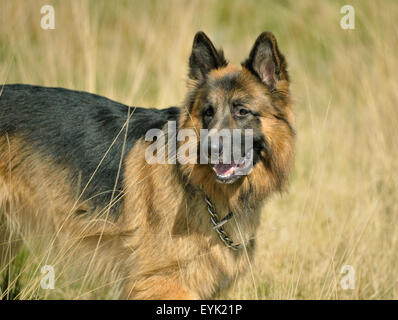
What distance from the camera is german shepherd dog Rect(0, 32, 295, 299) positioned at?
382 centimetres

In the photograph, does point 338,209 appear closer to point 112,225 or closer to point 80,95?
point 112,225

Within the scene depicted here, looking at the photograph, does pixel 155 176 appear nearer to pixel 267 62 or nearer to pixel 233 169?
pixel 233 169

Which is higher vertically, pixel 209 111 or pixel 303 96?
pixel 303 96

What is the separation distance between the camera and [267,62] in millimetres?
3885

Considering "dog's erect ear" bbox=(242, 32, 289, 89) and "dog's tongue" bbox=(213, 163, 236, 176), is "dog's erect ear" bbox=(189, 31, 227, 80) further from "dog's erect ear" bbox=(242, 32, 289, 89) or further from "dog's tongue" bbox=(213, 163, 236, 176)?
"dog's tongue" bbox=(213, 163, 236, 176)

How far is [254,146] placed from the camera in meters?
3.77

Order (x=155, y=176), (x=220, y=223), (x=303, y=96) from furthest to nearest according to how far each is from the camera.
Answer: (x=303, y=96)
(x=155, y=176)
(x=220, y=223)

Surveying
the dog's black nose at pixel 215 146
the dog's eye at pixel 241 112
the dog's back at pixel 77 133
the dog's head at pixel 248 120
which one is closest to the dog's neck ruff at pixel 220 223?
the dog's head at pixel 248 120

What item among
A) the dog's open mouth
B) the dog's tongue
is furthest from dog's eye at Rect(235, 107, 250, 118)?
the dog's tongue

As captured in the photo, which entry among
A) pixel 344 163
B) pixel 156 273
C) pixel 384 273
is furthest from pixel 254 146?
pixel 344 163

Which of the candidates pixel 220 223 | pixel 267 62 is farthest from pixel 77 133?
pixel 267 62

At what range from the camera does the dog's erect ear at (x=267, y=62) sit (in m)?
3.74

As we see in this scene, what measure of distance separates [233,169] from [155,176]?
727 mm

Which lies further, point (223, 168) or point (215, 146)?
point (223, 168)
